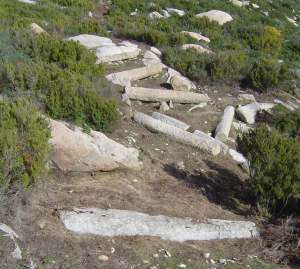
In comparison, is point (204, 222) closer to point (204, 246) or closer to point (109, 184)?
point (204, 246)

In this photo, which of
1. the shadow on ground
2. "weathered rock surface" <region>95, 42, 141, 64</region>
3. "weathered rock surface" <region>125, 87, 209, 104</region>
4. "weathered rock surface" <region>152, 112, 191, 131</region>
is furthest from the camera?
"weathered rock surface" <region>95, 42, 141, 64</region>

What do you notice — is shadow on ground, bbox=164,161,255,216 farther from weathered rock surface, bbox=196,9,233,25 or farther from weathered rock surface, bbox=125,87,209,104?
weathered rock surface, bbox=196,9,233,25

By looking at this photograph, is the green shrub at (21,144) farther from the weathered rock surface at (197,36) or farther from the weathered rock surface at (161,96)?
the weathered rock surface at (197,36)

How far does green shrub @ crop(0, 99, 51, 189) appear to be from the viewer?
414cm

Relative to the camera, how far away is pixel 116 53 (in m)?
11.6

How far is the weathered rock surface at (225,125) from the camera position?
326 inches

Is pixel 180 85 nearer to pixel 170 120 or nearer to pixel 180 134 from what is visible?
pixel 170 120

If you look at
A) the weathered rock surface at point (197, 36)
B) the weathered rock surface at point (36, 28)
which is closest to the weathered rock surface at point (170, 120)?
the weathered rock surface at point (36, 28)

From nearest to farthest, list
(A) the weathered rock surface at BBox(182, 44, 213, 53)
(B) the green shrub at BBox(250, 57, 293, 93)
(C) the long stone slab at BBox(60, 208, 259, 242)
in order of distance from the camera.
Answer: (C) the long stone slab at BBox(60, 208, 259, 242)
(B) the green shrub at BBox(250, 57, 293, 93)
(A) the weathered rock surface at BBox(182, 44, 213, 53)

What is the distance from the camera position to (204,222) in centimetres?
499

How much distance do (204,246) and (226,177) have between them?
2570 millimetres

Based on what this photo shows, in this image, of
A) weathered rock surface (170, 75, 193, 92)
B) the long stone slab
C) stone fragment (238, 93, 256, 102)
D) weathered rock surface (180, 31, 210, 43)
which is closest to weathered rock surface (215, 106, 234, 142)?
weathered rock surface (170, 75, 193, 92)

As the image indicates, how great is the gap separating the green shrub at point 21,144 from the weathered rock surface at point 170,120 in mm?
3864

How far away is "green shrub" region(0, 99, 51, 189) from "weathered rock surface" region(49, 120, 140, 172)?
0.44 metres
